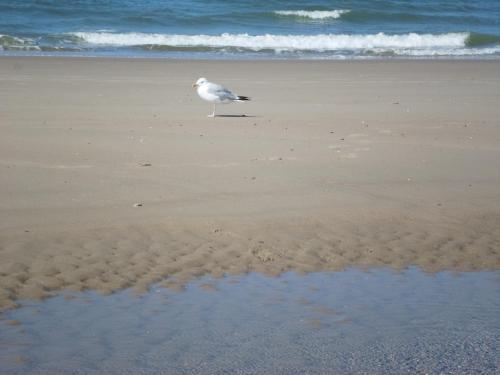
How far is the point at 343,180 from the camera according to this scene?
22.0 feet

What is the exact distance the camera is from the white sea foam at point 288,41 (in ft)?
74.3

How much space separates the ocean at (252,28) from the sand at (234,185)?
9.46m

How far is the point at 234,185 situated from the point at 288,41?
17.8 m

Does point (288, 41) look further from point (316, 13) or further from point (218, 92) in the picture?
point (218, 92)

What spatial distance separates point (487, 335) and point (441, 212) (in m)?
2.16

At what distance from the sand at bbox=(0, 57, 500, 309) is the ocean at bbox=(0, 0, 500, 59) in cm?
946

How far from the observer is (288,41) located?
23.8 metres

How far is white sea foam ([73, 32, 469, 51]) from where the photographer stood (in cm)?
2264

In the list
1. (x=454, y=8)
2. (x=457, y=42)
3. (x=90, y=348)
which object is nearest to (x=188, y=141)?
(x=90, y=348)

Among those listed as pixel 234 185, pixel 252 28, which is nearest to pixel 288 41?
pixel 252 28

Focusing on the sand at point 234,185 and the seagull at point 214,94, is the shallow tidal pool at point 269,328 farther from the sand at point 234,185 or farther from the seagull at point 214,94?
the seagull at point 214,94

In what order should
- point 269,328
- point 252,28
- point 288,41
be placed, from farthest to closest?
1. point 252,28
2. point 288,41
3. point 269,328

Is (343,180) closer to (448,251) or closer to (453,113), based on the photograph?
(448,251)

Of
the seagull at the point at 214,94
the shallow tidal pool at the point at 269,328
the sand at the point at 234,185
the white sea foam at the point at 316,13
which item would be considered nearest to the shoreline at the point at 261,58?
the sand at the point at 234,185
